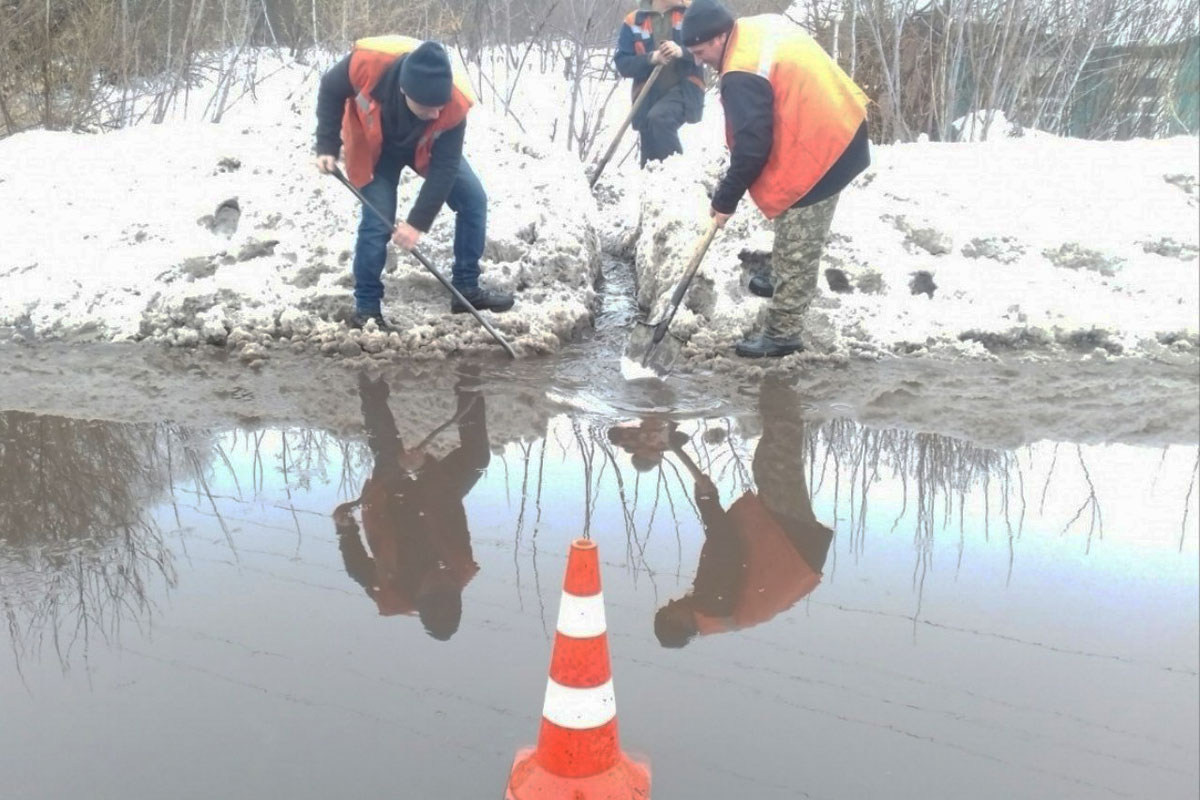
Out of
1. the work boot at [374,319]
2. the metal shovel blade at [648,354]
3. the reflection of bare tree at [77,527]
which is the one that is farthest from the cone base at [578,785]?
the work boot at [374,319]

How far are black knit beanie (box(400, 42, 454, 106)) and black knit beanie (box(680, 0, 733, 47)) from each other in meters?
1.09

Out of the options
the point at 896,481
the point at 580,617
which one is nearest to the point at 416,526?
the point at 580,617

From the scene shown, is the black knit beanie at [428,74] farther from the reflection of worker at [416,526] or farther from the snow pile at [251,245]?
the reflection of worker at [416,526]

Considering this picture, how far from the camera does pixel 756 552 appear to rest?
323cm

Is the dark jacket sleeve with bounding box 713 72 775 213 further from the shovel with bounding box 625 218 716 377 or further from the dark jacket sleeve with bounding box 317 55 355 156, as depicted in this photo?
the dark jacket sleeve with bounding box 317 55 355 156

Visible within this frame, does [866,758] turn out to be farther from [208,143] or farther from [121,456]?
[208,143]

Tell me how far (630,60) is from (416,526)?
14.7 ft

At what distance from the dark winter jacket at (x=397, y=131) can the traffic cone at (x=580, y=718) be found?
326 cm

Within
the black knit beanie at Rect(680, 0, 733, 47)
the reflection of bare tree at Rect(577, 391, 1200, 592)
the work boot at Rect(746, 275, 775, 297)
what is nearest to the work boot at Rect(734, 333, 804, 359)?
the work boot at Rect(746, 275, 775, 297)

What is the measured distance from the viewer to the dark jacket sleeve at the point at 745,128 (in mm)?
4441

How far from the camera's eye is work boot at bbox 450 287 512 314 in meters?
5.63

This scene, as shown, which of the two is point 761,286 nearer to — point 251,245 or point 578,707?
point 251,245

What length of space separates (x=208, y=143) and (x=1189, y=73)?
7901 millimetres

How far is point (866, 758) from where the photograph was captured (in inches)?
89.1
